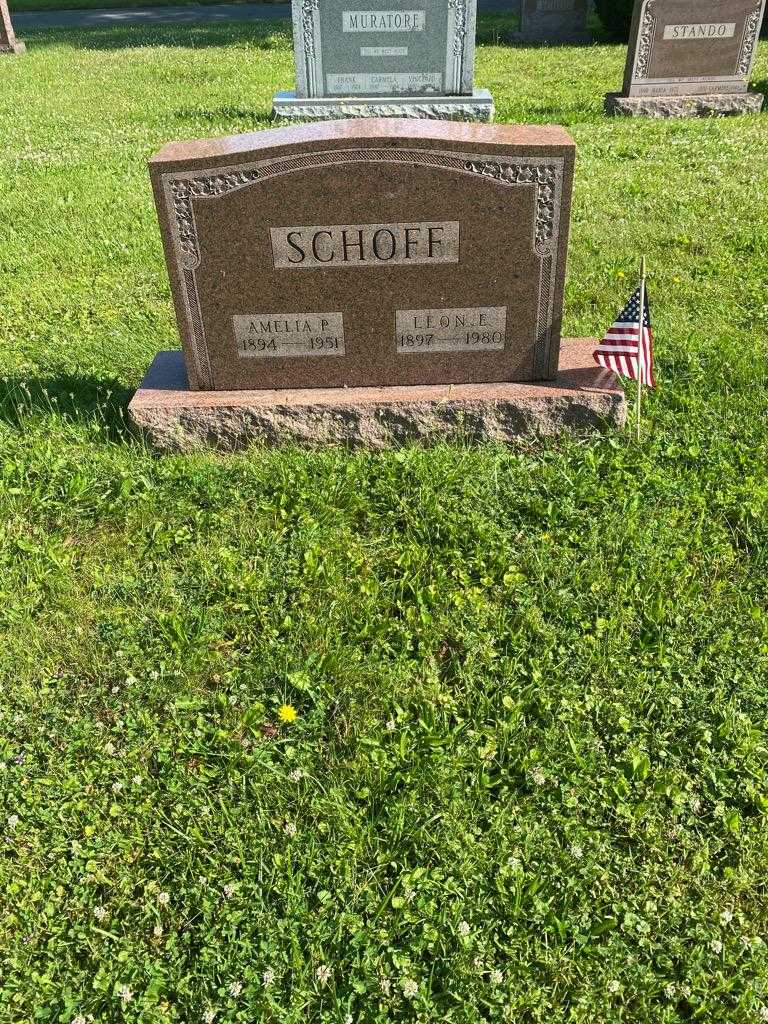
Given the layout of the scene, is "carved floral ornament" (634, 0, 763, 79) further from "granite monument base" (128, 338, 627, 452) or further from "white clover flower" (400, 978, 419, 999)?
"white clover flower" (400, 978, 419, 999)

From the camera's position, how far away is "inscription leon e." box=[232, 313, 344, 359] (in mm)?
4301

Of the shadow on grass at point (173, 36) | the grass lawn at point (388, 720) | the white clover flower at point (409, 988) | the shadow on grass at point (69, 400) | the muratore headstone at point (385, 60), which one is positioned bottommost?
the white clover flower at point (409, 988)

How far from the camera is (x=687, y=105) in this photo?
432 inches

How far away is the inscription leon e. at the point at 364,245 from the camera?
4.10 m

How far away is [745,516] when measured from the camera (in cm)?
389

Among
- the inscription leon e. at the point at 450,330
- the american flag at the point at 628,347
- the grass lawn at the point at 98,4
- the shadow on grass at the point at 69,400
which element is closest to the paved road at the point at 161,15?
the grass lawn at the point at 98,4

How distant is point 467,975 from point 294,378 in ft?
9.64

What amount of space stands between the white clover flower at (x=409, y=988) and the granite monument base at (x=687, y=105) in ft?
36.4

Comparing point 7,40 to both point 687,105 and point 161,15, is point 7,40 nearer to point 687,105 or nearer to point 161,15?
point 161,15

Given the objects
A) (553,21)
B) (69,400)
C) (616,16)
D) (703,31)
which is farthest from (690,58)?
(69,400)

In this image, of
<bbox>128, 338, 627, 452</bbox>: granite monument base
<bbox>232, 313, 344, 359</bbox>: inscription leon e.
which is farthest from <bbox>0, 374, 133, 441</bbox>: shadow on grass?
<bbox>232, 313, 344, 359</bbox>: inscription leon e.

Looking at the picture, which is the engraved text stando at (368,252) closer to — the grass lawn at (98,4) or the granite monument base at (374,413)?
the granite monument base at (374,413)

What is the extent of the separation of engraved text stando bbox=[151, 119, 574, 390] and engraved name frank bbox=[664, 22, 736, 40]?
810 centimetres

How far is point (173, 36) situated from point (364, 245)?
705 inches
